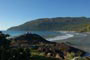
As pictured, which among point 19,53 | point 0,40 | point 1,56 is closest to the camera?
point 1,56

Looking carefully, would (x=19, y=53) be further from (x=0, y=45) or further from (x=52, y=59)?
(x=52, y=59)

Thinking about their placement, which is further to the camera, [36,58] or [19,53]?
[36,58]

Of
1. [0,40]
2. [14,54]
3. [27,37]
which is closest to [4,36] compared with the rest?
[0,40]

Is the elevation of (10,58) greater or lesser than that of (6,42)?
lesser

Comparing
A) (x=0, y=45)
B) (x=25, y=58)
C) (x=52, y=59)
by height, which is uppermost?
(x=0, y=45)

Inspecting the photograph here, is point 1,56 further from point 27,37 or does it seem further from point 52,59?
point 27,37

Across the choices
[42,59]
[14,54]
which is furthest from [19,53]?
[42,59]

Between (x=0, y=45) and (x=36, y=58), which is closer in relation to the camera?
(x=0, y=45)

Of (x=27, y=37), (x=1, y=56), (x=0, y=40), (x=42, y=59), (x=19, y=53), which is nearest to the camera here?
(x=1, y=56)

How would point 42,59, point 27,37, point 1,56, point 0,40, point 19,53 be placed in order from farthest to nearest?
1. point 27,37
2. point 42,59
3. point 0,40
4. point 19,53
5. point 1,56
